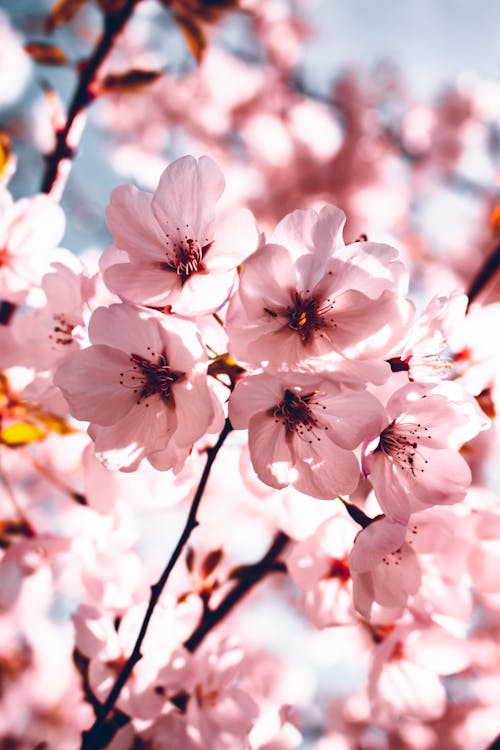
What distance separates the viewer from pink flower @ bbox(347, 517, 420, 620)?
0.71 metres

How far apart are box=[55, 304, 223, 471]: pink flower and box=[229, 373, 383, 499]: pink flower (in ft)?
0.19

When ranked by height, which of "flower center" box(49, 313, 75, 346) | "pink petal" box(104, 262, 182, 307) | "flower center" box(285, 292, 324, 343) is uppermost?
"flower center" box(285, 292, 324, 343)

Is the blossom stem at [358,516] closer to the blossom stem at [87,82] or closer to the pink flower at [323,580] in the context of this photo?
the pink flower at [323,580]

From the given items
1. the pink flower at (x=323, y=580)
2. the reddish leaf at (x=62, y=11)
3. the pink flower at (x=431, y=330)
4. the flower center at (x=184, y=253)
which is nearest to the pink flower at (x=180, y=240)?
the flower center at (x=184, y=253)

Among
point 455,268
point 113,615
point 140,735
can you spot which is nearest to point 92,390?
point 113,615

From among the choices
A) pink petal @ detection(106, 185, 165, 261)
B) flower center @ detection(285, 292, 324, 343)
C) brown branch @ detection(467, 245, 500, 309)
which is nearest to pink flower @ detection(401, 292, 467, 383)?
flower center @ detection(285, 292, 324, 343)

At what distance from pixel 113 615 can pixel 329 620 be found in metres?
0.41

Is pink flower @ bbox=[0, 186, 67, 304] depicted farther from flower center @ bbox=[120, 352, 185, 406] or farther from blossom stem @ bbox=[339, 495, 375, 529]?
blossom stem @ bbox=[339, 495, 375, 529]

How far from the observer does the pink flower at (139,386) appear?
672mm

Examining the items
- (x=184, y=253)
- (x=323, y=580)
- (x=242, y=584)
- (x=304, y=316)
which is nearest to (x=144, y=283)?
(x=184, y=253)

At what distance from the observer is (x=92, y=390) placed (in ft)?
2.40

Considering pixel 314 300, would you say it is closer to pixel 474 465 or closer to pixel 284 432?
pixel 284 432

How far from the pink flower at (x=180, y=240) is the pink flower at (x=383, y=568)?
0.35 metres

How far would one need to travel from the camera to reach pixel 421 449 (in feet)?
2.53
